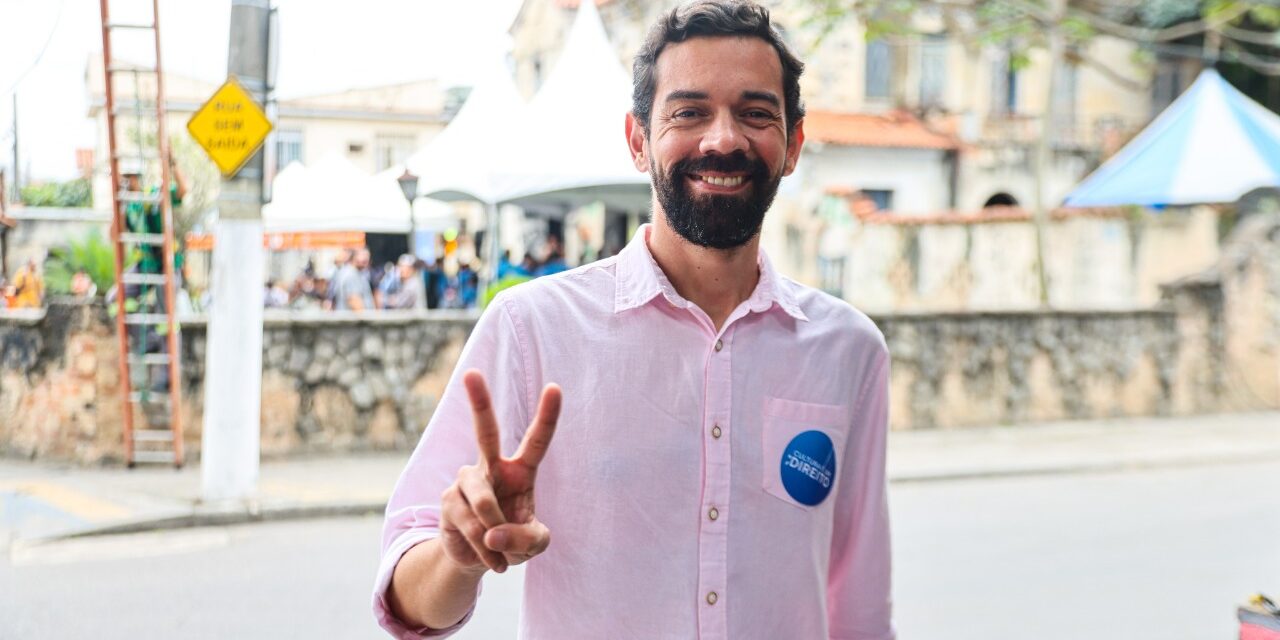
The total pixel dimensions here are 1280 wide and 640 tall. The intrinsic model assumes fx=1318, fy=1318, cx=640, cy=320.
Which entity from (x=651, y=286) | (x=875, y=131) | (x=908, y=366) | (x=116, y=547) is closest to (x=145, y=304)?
(x=116, y=547)

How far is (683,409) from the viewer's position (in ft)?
6.21

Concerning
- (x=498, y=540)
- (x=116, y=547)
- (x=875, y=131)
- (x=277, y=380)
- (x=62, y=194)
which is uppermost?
(x=875, y=131)

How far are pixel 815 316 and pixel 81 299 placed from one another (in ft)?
31.0

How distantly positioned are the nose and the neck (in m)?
0.16

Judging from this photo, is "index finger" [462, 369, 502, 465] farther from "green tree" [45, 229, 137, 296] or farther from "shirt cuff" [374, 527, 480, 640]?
"green tree" [45, 229, 137, 296]

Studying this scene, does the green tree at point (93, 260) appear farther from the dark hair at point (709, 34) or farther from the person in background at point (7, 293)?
the dark hair at point (709, 34)

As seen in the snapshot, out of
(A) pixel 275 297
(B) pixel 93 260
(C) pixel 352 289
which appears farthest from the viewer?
(A) pixel 275 297

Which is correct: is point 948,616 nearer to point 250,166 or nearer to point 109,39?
point 250,166

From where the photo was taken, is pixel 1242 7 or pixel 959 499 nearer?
pixel 959 499

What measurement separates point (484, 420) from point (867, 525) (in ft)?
2.79

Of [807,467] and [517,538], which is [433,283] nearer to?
[807,467]

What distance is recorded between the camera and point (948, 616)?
6656 millimetres

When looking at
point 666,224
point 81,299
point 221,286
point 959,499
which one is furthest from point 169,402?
point 666,224

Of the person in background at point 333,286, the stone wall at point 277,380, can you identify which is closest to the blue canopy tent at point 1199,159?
the stone wall at point 277,380
